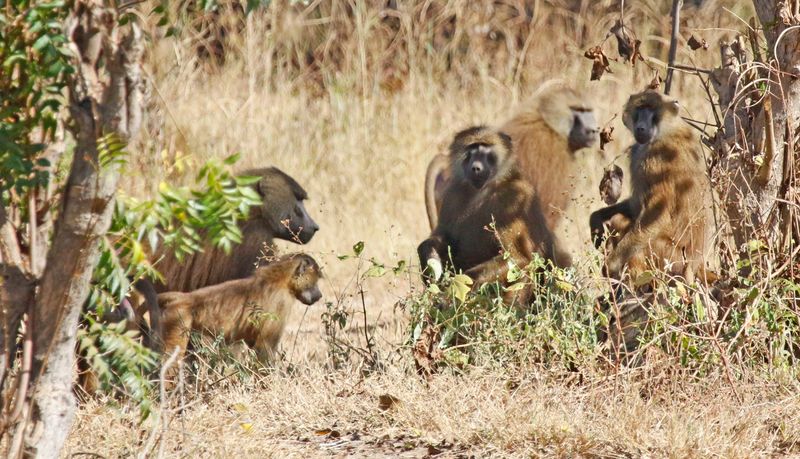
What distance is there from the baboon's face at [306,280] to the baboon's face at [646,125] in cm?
190

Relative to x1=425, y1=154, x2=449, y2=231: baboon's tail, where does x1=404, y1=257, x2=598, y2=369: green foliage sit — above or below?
below

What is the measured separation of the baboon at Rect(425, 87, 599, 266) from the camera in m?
7.65

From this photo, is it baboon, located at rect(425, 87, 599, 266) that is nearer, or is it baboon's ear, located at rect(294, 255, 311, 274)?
baboon's ear, located at rect(294, 255, 311, 274)

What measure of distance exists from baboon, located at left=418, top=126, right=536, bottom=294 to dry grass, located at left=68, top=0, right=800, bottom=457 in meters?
0.44

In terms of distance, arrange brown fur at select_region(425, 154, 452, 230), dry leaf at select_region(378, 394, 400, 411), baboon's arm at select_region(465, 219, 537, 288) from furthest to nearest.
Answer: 1. brown fur at select_region(425, 154, 452, 230)
2. baboon's arm at select_region(465, 219, 537, 288)
3. dry leaf at select_region(378, 394, 400, 411)

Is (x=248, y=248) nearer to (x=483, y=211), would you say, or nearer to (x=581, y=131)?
(x=483, y=211)

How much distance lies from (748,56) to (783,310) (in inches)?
51.4

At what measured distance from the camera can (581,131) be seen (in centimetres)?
792

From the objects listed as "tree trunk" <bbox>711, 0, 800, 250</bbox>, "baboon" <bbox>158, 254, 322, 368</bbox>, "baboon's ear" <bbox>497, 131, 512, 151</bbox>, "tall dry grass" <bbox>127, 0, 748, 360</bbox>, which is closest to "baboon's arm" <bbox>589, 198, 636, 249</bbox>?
"baboon's ear" <bbox>497, 131, 512, 151</bbox>

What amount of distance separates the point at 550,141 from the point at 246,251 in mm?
2568

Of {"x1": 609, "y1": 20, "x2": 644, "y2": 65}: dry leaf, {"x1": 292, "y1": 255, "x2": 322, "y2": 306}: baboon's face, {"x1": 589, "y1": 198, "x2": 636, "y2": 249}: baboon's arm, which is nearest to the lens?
{"x1": 609, "y1": 20, "x2": 644, "y2": 65}: dry leaf

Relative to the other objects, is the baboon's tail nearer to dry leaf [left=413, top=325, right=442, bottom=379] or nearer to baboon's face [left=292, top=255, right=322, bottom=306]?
baboon's face [left=292, top=255, right=322, bottom=306]

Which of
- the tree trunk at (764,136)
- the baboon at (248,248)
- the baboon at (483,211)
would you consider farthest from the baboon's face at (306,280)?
the tree trunk at (764,136)

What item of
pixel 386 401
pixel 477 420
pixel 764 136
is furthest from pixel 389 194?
pixel 477 420
